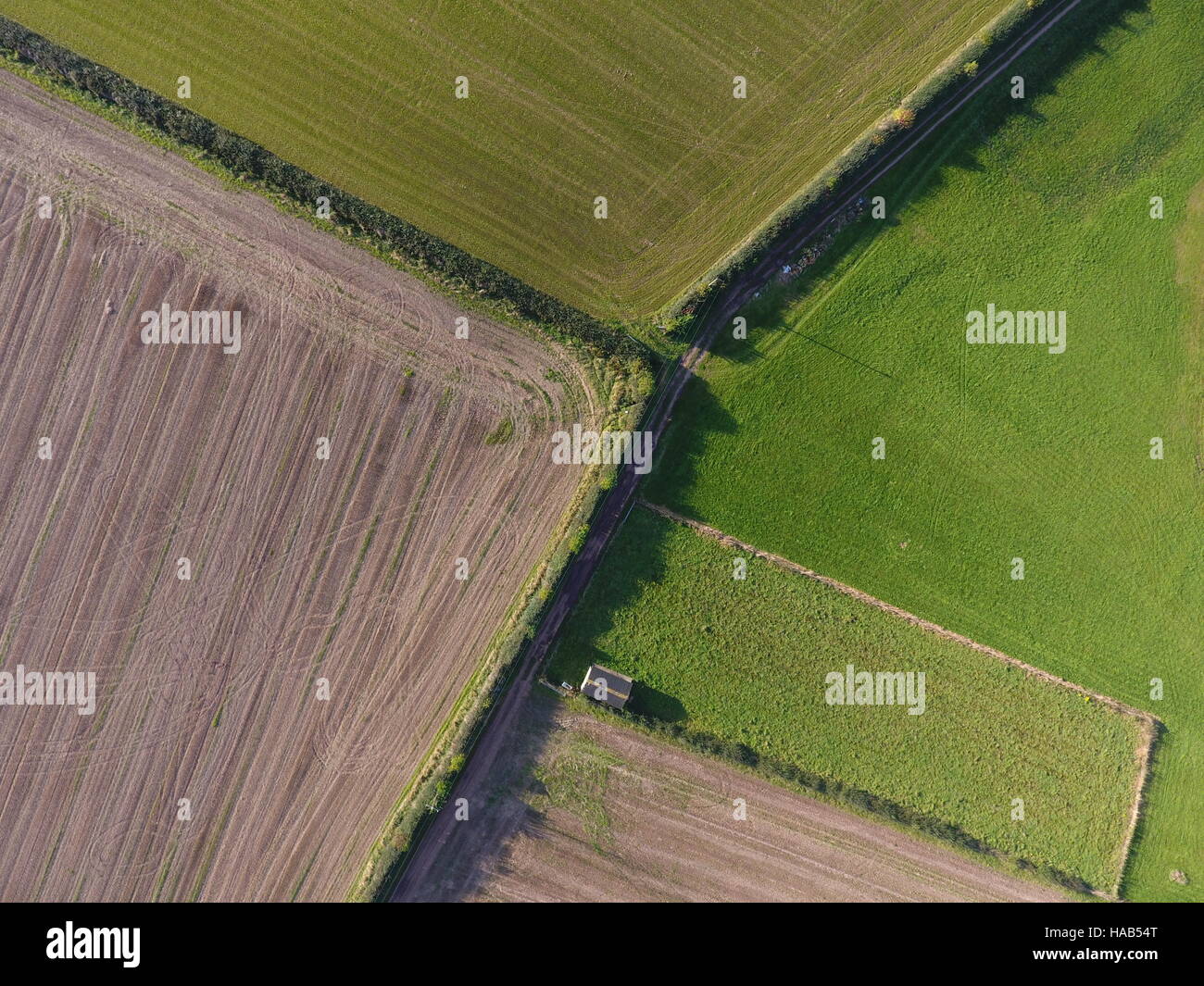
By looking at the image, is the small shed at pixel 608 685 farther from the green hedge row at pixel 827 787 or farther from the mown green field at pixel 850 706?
the green hedge row at pixel 827 787

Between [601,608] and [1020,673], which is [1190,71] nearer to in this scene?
[1020,673]

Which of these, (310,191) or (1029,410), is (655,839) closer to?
(1029,410)

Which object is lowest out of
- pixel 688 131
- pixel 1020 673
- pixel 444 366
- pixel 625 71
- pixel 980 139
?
pixel 1020 673

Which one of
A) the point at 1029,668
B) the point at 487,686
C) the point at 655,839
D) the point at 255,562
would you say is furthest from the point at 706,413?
the point at 255,562

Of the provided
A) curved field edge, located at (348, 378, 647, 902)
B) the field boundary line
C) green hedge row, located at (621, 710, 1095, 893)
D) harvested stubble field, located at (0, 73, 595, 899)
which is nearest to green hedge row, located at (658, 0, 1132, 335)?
curved field edge, located at (348, 378, 647, 902)

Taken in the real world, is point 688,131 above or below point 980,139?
below

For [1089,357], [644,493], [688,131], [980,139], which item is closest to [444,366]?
[644,493]

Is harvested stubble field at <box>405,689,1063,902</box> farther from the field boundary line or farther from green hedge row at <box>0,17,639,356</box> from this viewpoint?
green hedge row at <box>0,17,639,356</box>

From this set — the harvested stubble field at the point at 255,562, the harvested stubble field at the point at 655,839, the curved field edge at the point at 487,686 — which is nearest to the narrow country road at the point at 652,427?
the curved field edge at the point at 487,686
